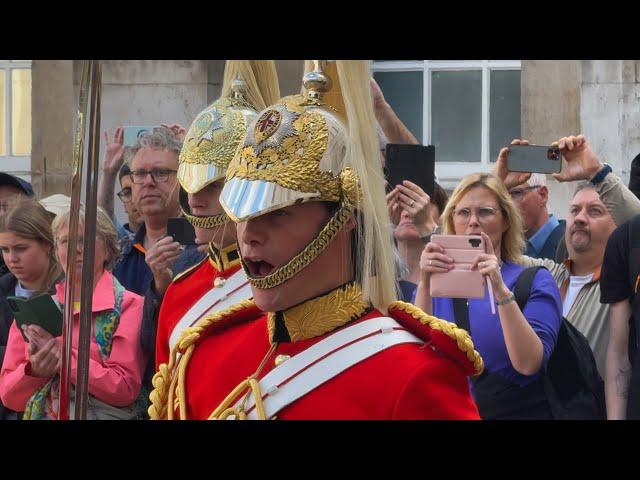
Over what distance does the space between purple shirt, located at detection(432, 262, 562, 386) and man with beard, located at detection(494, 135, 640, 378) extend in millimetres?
245

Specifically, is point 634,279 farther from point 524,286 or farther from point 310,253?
point 310,253

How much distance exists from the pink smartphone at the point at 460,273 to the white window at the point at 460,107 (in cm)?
262

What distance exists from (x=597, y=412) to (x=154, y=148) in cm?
204

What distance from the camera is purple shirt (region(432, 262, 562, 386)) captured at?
487cm

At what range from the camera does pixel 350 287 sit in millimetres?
3432

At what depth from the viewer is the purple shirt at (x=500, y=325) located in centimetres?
487

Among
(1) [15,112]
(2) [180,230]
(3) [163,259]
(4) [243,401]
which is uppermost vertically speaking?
(1) [15,112]

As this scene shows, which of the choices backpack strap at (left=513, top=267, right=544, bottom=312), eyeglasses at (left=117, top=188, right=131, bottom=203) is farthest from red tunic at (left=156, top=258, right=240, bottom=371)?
eyeglasses at (left=117, top=188, right=131, bottom=203)

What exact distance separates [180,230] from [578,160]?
1.44 m

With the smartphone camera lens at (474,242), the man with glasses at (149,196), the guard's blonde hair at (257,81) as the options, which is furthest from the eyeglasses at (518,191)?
the man with glasses at (149,196)

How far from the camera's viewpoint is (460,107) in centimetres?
781

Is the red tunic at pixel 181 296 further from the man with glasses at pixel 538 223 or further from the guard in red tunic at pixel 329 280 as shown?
the guard in red tunic at pixel 329 280

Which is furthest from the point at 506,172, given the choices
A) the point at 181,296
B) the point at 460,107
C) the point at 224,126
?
the point at 460,107
